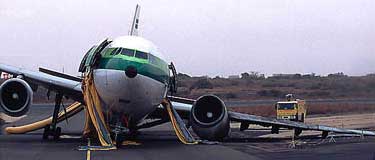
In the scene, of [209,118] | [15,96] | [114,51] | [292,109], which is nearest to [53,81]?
[15,96]

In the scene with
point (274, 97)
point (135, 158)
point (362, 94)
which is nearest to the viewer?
point (135, 158)

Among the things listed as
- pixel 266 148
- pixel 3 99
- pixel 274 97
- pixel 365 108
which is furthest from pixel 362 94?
pixel 274 97

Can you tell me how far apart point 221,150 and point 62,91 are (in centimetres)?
692

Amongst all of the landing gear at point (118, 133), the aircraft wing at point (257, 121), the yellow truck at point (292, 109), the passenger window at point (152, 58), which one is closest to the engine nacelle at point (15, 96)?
the landing gear at point (118, 133)

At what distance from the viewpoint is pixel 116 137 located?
19828mm

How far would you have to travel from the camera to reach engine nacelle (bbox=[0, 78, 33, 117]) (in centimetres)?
2125

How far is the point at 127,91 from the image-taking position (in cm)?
1906

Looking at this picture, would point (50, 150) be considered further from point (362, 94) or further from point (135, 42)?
point (362, 94)

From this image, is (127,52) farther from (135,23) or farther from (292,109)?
(292,109)

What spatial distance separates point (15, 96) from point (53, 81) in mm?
1422

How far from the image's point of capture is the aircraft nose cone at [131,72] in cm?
1862

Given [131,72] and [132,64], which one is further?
[132,64]

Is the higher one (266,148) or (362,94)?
(362,94)

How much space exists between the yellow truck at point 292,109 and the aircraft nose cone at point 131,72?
2218 centimetres
